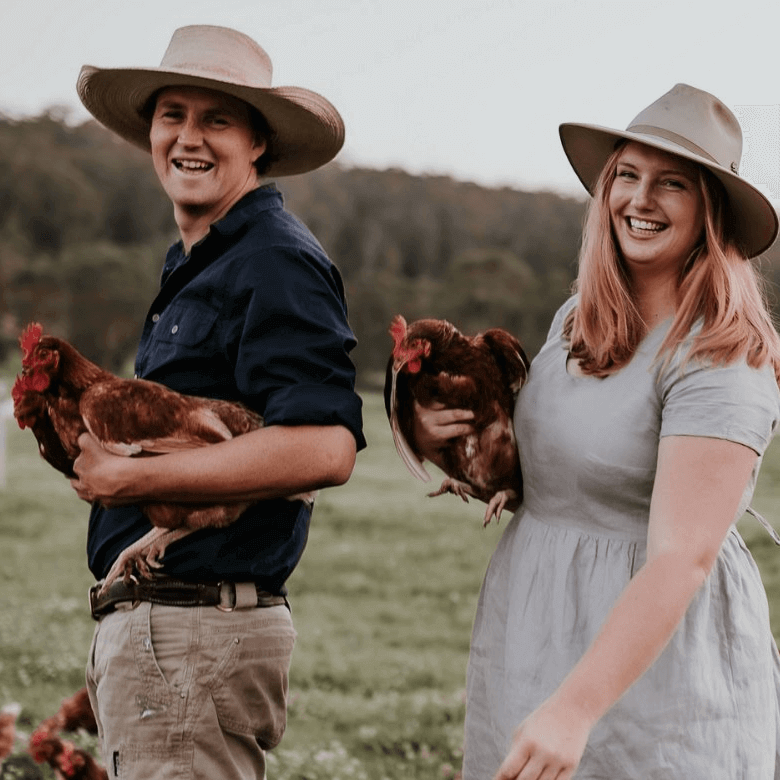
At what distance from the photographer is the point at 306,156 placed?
8.98 feet

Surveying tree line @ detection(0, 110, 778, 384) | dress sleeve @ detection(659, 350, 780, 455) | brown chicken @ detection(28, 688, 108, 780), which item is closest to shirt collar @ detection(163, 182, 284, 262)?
dress sleeve @ detection(659, 350, 780, 455)

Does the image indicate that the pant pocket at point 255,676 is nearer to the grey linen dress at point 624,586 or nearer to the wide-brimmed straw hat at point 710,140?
the grey linen dress at point 624,586

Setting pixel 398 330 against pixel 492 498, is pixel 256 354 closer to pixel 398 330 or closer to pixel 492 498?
pixel 398 330

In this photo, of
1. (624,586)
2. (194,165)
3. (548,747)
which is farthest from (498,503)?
(194,165)

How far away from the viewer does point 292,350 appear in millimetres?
2180

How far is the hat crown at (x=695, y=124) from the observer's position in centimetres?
209

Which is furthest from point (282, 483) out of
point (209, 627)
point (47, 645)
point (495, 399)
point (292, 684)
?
point (47, 645)

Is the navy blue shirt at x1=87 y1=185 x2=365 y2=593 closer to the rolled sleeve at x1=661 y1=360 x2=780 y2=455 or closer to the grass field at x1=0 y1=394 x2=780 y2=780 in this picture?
the rolled sleeve at x1=661 y1=360 x2=780 y2=455

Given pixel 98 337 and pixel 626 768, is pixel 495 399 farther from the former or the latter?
pixel 98 337

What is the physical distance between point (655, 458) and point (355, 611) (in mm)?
5242

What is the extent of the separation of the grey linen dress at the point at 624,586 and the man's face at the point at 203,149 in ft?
2.77

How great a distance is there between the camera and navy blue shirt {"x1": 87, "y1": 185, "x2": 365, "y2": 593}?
7.18 ft

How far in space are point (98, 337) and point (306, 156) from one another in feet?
32.9

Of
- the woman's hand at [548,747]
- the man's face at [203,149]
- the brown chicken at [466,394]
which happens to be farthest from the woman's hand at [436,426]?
the woman's hand at [548,747]
